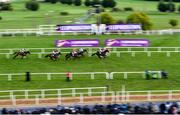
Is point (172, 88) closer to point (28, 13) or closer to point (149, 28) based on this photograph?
point (149, 28)

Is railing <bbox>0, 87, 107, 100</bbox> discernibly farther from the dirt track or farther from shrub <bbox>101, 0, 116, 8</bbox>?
shrub <bbox>101, 0, 116, 8</bbox>

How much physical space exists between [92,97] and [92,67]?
7392 millimetres

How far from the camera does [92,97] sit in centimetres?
3002

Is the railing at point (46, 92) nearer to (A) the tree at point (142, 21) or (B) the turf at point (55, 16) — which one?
(A) the tree at point (142, 21)

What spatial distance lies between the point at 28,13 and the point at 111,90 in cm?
5314

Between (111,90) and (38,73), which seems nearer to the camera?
(111,90)

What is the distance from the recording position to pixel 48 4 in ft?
324

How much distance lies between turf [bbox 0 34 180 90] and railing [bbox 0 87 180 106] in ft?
5.83

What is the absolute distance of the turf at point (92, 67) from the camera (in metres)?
33.0

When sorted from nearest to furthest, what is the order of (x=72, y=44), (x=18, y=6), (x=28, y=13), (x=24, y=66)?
1. (x=24, y=66)
2. (x=72, y=44)
3. (x=28, y=13)
4. (x=18, y=6)

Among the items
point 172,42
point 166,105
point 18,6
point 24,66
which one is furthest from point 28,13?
point 166,105

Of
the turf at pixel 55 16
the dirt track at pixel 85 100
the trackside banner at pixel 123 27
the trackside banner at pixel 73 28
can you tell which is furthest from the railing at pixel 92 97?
the turf at pixel 55 16

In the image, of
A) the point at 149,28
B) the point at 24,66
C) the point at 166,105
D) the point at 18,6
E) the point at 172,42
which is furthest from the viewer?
the point at 18,6

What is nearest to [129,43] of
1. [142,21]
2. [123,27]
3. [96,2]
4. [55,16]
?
[123,27]
